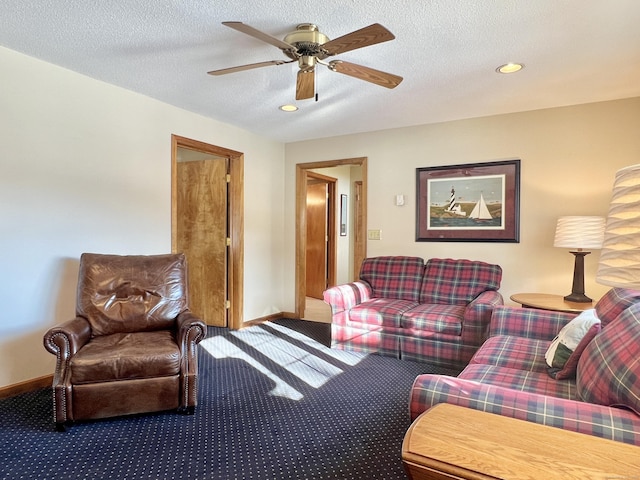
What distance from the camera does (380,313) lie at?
3.52m

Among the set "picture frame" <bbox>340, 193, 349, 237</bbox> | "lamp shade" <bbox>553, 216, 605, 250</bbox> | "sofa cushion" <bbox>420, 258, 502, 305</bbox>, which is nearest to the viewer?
"lamp shade" <bbox>553, 216, 605, 250</bbox>

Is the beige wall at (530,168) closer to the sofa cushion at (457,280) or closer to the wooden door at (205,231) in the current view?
the sofa cushion at (457,280)

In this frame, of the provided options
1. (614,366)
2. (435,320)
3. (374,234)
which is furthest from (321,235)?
(614,366)

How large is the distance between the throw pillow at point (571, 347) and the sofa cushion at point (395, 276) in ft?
6.50

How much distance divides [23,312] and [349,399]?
7.92ft

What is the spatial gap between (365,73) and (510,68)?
1183mm

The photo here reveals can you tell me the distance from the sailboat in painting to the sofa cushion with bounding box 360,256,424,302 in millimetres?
727

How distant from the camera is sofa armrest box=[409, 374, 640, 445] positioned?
44.4 inches

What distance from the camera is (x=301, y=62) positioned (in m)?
2.31

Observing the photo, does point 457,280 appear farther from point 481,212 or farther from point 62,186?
point 62,186

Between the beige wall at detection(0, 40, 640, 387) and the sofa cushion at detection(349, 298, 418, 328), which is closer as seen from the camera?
the beige wall at detection(0, 40, 640, 387)

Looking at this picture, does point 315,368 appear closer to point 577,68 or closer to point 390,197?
point 390,197

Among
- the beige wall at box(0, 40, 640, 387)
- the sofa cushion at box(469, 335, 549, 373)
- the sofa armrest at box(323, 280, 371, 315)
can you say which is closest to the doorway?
the beige wall at box(0, 40, 640, 387)

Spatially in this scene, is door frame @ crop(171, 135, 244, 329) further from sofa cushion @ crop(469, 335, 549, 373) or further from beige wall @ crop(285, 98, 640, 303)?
sofa cushion @ crop(469, 335, 549, 373)
